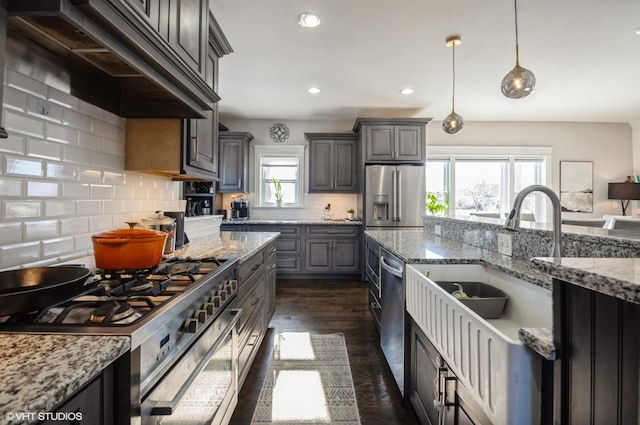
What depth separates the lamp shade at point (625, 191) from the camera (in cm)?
480

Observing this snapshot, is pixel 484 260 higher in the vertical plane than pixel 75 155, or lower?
lower

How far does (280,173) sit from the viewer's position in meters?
5.19

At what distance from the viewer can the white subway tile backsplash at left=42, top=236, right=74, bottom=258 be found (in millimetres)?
1099

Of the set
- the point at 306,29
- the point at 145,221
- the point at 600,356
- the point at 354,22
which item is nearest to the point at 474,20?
the point at 354,22

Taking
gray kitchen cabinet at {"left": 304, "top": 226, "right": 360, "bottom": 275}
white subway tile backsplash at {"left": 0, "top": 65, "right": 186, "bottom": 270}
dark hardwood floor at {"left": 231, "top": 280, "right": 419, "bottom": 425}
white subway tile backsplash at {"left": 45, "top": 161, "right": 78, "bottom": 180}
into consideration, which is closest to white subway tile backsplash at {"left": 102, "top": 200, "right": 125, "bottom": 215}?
white subway tile backsplash at {"left": 0, "top": 65, "right": 186, "bottom": 270}

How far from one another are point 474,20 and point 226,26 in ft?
7.08

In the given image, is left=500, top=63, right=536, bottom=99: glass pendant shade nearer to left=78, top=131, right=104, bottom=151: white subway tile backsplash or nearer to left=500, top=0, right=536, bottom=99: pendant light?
left=500, top=0, right=536, bottom=99: pendant light

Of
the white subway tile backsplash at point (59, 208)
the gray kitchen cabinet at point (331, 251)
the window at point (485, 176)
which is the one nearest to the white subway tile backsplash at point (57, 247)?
the white subway tile backsplash at point (59, 208)

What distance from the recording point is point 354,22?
246cm

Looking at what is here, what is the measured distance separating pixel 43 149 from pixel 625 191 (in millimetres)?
7375

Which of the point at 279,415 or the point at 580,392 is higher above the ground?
the point at 580,392

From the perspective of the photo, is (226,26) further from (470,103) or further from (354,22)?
(470,103)

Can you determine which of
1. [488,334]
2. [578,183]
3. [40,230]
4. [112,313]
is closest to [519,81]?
[488,334]

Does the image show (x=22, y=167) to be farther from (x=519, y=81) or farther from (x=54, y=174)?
(x=519, y=81)
